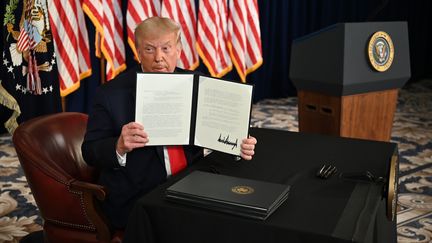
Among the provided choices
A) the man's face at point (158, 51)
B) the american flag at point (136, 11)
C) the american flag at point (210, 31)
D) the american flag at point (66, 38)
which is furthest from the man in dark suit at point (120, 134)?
the american flag at point (210, 31)

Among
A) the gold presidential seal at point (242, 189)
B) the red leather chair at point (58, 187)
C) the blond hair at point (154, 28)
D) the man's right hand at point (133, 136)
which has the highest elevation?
the blond hair at point (154, 28)

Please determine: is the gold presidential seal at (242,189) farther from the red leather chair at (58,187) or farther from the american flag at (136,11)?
the american flag at (136,11)

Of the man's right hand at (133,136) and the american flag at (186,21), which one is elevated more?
the american flag at (186,21)

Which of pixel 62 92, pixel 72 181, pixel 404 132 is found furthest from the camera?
pixel 404 132

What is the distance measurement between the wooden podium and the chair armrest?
2049 mm

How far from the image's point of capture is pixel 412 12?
32.9 ft

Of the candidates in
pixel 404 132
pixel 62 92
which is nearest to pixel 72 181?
pixel 62 92

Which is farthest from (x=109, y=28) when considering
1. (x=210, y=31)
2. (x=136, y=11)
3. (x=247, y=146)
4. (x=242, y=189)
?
(x=242, y=189)

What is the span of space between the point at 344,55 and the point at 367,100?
488mm

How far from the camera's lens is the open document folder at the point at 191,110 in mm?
1880

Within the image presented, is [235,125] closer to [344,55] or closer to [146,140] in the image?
[146,140]

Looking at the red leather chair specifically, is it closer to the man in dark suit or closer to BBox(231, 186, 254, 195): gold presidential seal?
the man in dark suit

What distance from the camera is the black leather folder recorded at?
1.60 m

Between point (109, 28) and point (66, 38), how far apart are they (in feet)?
1.47
